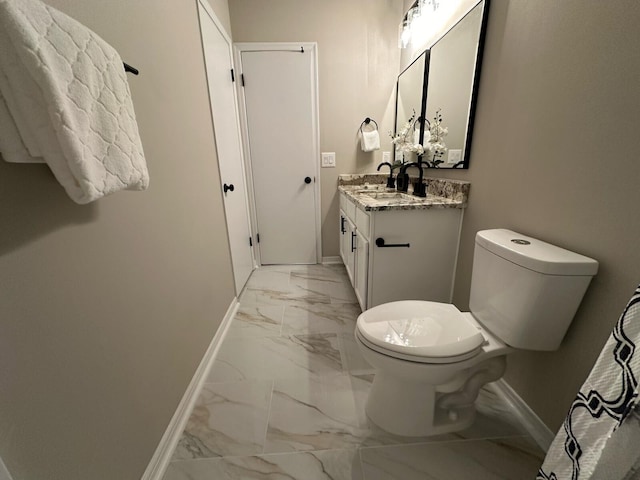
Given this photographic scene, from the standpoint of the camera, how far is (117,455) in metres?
0.75

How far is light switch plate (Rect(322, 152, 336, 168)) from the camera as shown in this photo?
2441mm

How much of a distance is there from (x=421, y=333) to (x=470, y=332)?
173mm

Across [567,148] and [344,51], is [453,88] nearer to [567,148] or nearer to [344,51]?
[567,148]

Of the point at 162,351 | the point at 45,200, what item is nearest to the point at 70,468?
the point at 162,351

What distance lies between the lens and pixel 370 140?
2.35 meters

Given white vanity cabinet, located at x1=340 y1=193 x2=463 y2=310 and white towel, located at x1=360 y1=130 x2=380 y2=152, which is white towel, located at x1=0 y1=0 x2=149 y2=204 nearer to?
white vanity cabinet, located at x1=340 y1=193 x2=463 y2=310

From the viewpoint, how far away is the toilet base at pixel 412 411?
0.99 m

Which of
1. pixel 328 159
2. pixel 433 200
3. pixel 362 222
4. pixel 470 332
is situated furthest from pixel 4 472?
pixel 328 159

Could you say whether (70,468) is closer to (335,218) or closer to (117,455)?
(117,455)

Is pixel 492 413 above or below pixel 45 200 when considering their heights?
below

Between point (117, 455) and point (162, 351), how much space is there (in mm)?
319

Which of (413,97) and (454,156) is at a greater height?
(413,97)

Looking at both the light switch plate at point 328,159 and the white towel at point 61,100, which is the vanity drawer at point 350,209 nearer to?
the light switch plate at point 328,159

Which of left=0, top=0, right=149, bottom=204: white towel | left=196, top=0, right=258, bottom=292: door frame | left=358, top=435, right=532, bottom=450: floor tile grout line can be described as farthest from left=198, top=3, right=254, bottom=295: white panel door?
left=358, top=435, right=532, bottom=450: floor tile grout line
